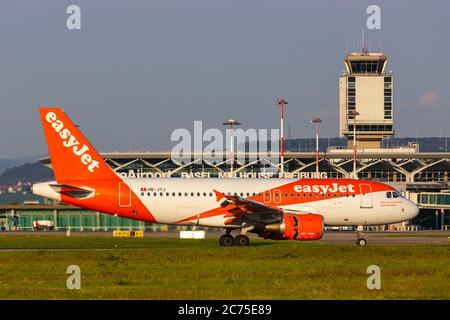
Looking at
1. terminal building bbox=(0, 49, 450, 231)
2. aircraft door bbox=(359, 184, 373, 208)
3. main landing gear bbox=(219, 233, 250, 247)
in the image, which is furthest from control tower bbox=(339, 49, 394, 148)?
main landing gear bbox=(219, 233, 250, 247)

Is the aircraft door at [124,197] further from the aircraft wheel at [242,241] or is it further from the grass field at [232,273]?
the aircraft wheel at [242,241]

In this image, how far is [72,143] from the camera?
167 feet

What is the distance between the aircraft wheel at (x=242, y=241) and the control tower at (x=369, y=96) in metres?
127

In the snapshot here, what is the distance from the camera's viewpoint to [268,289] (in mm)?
27859

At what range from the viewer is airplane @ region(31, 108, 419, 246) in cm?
4981

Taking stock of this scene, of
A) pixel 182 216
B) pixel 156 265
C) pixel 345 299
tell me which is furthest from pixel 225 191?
pixel 345 299

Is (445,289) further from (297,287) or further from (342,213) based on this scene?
(342,213)

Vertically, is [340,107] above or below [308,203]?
above

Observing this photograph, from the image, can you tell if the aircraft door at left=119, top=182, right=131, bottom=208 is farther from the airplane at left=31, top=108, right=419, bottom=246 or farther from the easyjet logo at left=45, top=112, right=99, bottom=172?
the easyjet logo at left=45, top=112, right=99, bottom=172

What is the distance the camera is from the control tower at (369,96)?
17512cm

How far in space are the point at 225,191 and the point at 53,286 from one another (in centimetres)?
2348

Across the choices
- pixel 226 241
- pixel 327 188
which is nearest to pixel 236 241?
pixel 226 241
